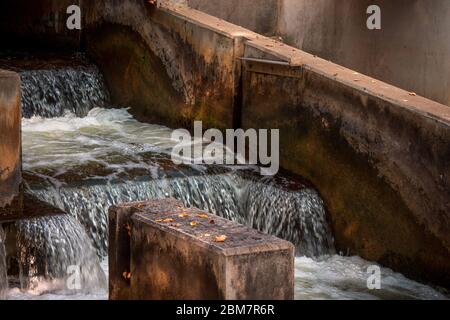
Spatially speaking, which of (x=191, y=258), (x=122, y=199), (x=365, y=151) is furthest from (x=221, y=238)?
(x=365, y=151)

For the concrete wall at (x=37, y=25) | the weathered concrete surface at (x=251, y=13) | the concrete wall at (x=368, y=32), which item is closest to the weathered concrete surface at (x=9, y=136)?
the concrete wall at (x=368, y=32)

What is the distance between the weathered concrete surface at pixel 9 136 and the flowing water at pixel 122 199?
0.34 meters

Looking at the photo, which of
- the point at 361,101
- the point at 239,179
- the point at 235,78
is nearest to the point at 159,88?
the point at 235,78

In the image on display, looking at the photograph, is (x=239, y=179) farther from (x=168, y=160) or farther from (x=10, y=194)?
(x=10, y=194)

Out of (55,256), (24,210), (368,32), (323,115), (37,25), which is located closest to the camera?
(55,256)

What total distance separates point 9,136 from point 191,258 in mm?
3042

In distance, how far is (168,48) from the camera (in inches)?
489

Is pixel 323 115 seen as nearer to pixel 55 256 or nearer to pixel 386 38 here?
pixel 386 38

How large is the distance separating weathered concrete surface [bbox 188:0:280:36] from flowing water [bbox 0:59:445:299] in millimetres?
2252

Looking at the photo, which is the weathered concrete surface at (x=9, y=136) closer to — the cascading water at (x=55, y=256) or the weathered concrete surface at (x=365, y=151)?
the cascading water at (x=55, y=256)

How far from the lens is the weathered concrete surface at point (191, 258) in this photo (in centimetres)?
546

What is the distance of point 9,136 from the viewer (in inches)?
318

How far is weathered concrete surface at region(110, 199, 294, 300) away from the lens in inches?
215
